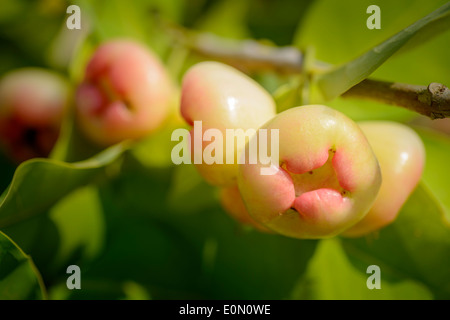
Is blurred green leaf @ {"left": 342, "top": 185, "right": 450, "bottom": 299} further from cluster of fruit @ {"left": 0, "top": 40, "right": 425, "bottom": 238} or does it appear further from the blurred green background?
cluster of fruit @ {"left": 0, "top": 40, "right": 425, "bottom": 238}

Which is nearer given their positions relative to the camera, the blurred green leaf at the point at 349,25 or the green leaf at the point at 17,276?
the green leaf at the point at 17,276

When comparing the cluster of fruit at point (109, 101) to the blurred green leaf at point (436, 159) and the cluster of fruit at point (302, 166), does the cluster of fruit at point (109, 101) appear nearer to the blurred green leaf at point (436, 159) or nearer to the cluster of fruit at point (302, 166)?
the cluster of fruit at point (302, 166)

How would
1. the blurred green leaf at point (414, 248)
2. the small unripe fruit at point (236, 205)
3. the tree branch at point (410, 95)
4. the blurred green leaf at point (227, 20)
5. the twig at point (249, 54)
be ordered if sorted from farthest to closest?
the blurred green leaf at point (227, 20)
the twig at point (249, 54)
the blurred green leaf at point (414, 248)
the small unripe fruit at point (236, 205)
the tree branch at point (410, 95)

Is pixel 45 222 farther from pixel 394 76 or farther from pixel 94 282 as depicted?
pixel 394 76

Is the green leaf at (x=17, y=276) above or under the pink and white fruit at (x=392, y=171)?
under

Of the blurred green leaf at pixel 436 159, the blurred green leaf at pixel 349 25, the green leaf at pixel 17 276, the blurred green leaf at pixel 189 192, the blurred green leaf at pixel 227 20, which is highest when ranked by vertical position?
the blurred green leaf at pixel 227 20

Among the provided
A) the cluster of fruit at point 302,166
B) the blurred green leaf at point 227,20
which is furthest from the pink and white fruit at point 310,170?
the blurred green leaf at point 227,20
